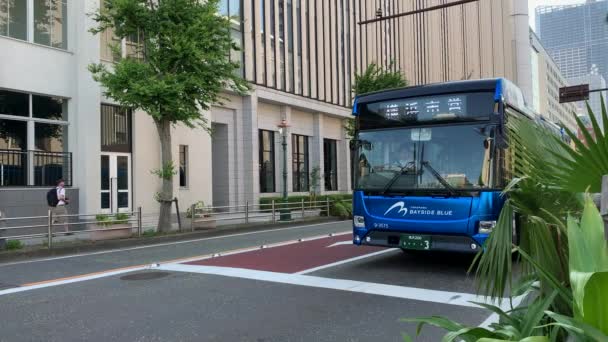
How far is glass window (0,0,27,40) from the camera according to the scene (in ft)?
57.7

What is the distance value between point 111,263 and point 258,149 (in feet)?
66.0

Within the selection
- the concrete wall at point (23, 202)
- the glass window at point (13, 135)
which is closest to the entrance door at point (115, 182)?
the concrete wall at point (23, 202)

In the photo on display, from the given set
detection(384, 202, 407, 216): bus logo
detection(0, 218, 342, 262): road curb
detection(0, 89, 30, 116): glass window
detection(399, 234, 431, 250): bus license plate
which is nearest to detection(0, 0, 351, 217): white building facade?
detection(0, 89, 30, 116): glass window

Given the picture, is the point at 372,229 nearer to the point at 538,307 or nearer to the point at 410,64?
the point at 538,307

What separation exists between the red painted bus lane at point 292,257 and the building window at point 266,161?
58.7ft

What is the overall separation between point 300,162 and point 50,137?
62.8 ft

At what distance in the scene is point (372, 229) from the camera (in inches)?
364

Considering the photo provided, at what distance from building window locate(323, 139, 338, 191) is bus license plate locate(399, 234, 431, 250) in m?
29.5

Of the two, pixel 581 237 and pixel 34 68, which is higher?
pixel 34 68

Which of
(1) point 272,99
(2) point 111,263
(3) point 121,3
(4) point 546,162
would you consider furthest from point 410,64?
(4) point 546,162

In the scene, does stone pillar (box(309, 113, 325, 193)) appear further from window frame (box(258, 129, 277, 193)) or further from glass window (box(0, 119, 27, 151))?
glass window (box(0, 119, 27, 151))

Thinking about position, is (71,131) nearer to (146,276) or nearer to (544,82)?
(146,276)

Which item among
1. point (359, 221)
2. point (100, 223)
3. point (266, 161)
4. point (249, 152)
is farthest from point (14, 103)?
point (266, 161)

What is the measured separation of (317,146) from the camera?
37000mm
